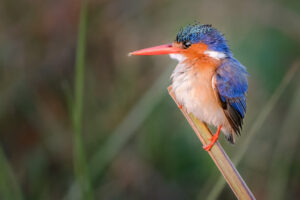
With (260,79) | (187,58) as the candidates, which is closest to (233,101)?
(187,58)

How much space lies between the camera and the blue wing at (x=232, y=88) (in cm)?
221

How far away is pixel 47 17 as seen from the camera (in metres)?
3.79

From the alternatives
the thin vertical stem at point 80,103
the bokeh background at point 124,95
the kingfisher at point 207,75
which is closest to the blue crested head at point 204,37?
the kingfisher at point 207,75

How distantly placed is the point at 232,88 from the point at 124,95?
1549mm

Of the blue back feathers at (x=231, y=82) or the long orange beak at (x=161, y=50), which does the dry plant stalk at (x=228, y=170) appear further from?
the blue back feathers at (x=231, y=82)

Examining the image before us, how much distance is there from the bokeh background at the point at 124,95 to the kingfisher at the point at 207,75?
1241 mm

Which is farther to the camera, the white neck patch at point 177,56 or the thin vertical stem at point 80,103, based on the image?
the white neck patch at point 177,56

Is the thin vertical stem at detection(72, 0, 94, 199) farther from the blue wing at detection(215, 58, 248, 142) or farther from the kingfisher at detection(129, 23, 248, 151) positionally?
the blue wing at detection(215, 58, 248, 142)

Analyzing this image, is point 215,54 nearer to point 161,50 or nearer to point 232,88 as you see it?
point 232,88

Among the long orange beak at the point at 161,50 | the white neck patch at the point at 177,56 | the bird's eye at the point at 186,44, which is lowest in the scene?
the white neck patch at the point at 177,56

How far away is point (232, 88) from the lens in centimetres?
223

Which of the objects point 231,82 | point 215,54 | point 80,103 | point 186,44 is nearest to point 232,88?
point 231,82

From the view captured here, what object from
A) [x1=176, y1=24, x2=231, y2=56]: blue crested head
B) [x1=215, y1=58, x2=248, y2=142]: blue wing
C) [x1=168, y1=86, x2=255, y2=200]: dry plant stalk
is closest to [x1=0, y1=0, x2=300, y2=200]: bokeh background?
[x1=215, y1=58, x2=248, y2=142]: blue wing

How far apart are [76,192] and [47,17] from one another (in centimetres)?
142
